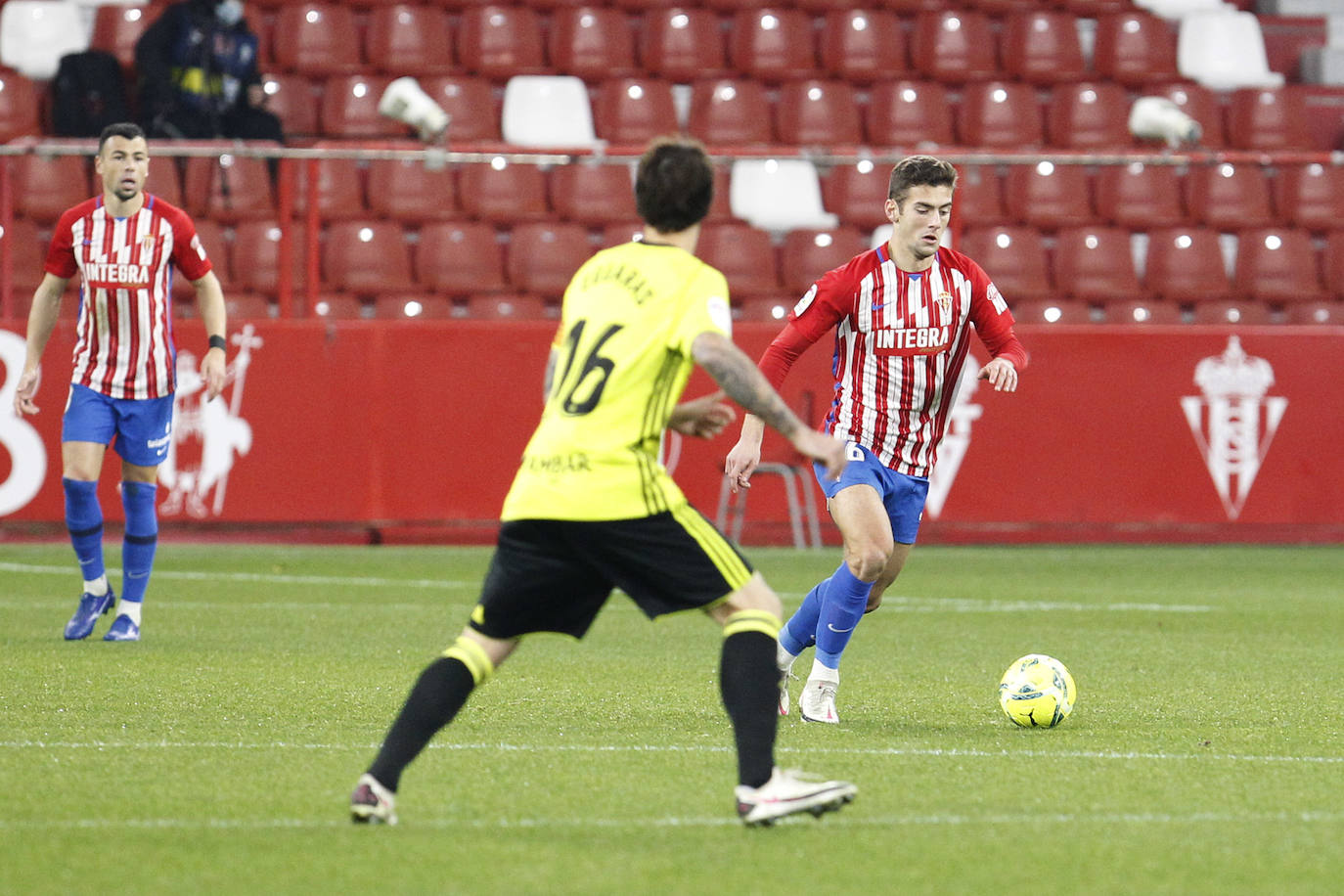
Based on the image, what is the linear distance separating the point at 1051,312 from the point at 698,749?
998 cm

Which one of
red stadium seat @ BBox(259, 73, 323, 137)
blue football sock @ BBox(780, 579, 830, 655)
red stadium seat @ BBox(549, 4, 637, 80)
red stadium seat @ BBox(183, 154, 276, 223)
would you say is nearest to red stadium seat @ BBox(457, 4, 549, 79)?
red stadium seat @ BBox(549, 4, 637, 80)

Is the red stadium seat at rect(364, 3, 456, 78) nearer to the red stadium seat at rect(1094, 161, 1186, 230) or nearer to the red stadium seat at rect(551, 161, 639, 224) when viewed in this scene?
the red stadium seat at rect(551, 161, 639, 224)

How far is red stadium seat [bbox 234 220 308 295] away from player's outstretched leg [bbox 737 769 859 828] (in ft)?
34.6

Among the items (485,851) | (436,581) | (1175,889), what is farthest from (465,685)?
(436,581)

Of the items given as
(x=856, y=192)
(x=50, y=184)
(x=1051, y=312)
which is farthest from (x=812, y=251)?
(x=50, y=184)

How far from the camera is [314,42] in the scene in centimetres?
1675

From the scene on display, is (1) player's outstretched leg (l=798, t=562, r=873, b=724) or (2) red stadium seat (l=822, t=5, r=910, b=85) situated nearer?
(1) player's outstretched leg (l=798, t=562, r=873, b=724)

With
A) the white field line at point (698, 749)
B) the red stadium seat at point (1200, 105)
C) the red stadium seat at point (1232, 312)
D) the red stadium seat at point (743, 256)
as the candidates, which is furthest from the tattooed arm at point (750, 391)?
the red stadium seat at point (1200, 105)

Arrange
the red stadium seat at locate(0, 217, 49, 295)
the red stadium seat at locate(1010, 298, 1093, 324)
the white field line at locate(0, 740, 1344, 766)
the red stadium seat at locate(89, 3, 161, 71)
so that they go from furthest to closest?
the red stadium seat at locate(89, 3, 161, 71), the red stadium seat at locate(1010, 298, 1093, 324), the red stadium seat at locate(0, 217, 49, 295), the white field line at locate(0, 740, 1344, 766)

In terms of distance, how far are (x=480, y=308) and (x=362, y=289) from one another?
0.92 meters

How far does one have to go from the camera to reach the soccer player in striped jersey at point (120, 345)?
8641 millimetres

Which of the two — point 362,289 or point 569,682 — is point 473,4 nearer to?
point 362,289

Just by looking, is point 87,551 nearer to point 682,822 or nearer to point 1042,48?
point 682,822

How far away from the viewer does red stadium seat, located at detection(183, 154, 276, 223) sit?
46.5 ft
